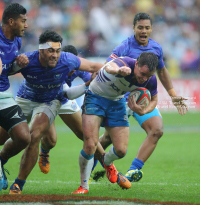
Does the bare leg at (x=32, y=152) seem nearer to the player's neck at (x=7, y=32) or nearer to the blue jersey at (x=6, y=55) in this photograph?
the blue jersey at (x=6, y=55)

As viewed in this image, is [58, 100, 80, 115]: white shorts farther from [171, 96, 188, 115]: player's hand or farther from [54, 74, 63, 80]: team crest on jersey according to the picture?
[171, 96, 188, 115]: player's hand

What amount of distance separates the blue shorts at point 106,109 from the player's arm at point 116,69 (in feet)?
2.02

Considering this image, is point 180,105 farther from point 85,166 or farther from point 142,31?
point 85,166

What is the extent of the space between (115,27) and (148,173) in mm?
13665

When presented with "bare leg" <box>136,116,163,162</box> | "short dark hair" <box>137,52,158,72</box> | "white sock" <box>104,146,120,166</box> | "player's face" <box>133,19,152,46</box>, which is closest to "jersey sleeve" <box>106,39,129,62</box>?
"player's face" <box>133,19,152,46</box>

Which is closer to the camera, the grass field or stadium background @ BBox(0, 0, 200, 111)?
the grass field

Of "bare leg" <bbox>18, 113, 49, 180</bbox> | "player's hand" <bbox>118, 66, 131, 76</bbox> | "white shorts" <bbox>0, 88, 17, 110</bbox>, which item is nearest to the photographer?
"player's hand" <bbox>118, 66, 131, 76</bbox>

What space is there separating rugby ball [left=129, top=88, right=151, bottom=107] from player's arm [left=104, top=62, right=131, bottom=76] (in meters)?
0.51

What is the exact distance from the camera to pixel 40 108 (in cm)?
637

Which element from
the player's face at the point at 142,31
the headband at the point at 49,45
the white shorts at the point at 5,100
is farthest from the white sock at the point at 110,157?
the player's face at the point at 142,31

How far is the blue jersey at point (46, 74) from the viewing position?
6.12 m

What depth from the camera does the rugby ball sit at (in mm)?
5960

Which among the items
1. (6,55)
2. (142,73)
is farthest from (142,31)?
(6,55)

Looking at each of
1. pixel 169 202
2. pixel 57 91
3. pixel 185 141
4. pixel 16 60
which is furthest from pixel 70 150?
pixel 169 202
